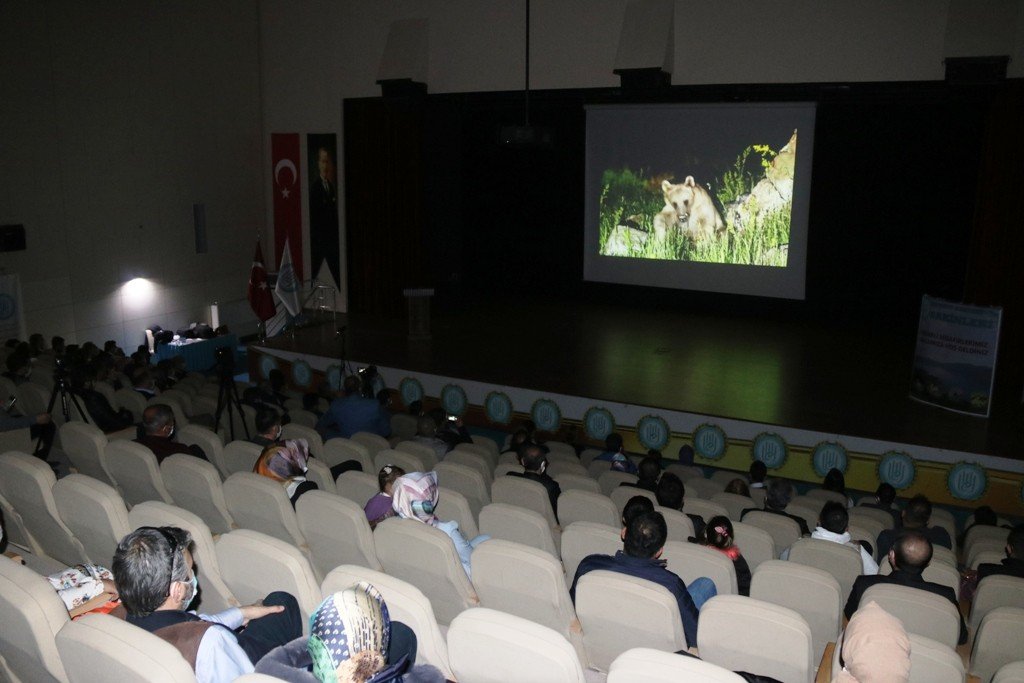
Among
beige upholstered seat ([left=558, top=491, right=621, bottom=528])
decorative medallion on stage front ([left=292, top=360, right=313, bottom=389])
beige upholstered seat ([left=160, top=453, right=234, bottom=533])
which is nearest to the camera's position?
beige upholstered seat ([left=160, top=453, right=234, bottom=533])

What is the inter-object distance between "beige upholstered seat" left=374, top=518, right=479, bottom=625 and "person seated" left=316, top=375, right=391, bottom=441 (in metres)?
4.25

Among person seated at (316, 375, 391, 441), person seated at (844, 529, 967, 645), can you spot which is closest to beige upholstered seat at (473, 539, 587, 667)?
person seated at (844, 529, 967, 645)

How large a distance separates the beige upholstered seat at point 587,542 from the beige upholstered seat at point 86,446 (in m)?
2.80

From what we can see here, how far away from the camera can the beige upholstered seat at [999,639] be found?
3162 millimetres

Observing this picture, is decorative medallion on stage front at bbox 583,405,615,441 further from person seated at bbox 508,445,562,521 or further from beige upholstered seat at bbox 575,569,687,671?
beige upholstered seat at bbox 575,569,687,671

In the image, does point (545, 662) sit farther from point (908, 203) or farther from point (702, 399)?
point (908, 203)

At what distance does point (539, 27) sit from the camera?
38.3 feet

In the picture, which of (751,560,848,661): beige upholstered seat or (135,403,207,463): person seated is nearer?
(751,560,848,661): beige upholstered seat

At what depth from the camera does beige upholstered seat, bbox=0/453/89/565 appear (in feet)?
12.9

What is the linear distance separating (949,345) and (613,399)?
352 centimetres

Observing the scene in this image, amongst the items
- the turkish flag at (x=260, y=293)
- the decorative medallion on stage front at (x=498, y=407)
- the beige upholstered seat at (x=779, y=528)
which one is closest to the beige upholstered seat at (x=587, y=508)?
the beige upholstered seat at (x=779, y=528)

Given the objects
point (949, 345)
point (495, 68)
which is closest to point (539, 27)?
point (495, 68)

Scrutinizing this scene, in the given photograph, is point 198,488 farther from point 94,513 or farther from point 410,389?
point 410,389

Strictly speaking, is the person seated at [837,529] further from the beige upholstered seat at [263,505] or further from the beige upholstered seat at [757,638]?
the beige upholstered seat at [263,505]
